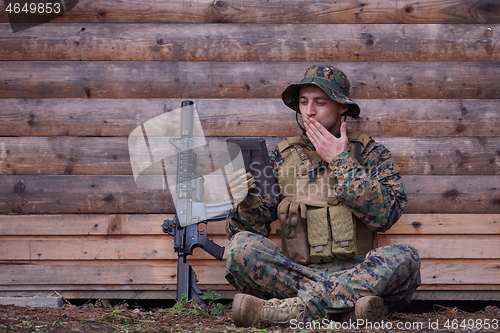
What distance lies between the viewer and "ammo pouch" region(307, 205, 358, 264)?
365 cm

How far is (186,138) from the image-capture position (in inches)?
170

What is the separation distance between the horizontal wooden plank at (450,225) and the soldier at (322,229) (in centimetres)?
65

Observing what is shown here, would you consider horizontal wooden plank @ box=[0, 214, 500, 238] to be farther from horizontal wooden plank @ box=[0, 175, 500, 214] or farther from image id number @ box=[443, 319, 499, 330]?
image id number @ box=[443, 319, 499, 330]

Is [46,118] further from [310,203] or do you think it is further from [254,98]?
[310,203]

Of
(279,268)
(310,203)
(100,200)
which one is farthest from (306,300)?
(100,200)

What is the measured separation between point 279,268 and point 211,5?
2.36 meters

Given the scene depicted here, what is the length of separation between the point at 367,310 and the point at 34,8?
3.73 meters

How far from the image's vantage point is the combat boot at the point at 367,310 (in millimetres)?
3162

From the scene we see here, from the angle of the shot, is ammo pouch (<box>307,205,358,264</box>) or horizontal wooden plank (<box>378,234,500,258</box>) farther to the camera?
horizontal wooden plank (<box>378,234,500,258</box>)

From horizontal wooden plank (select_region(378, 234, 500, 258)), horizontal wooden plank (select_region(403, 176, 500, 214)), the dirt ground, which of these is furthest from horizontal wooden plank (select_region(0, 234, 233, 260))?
horizontal wooden plank (select_region(403, 176, 500, 214))

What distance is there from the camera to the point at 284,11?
4484 mm

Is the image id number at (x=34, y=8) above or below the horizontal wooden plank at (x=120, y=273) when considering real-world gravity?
above

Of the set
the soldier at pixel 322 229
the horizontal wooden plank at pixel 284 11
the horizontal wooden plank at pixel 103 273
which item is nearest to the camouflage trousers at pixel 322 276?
the soldier at pixel 322 229

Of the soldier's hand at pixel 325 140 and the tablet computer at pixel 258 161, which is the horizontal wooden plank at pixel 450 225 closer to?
the soldier's hand at pixel 325 140
